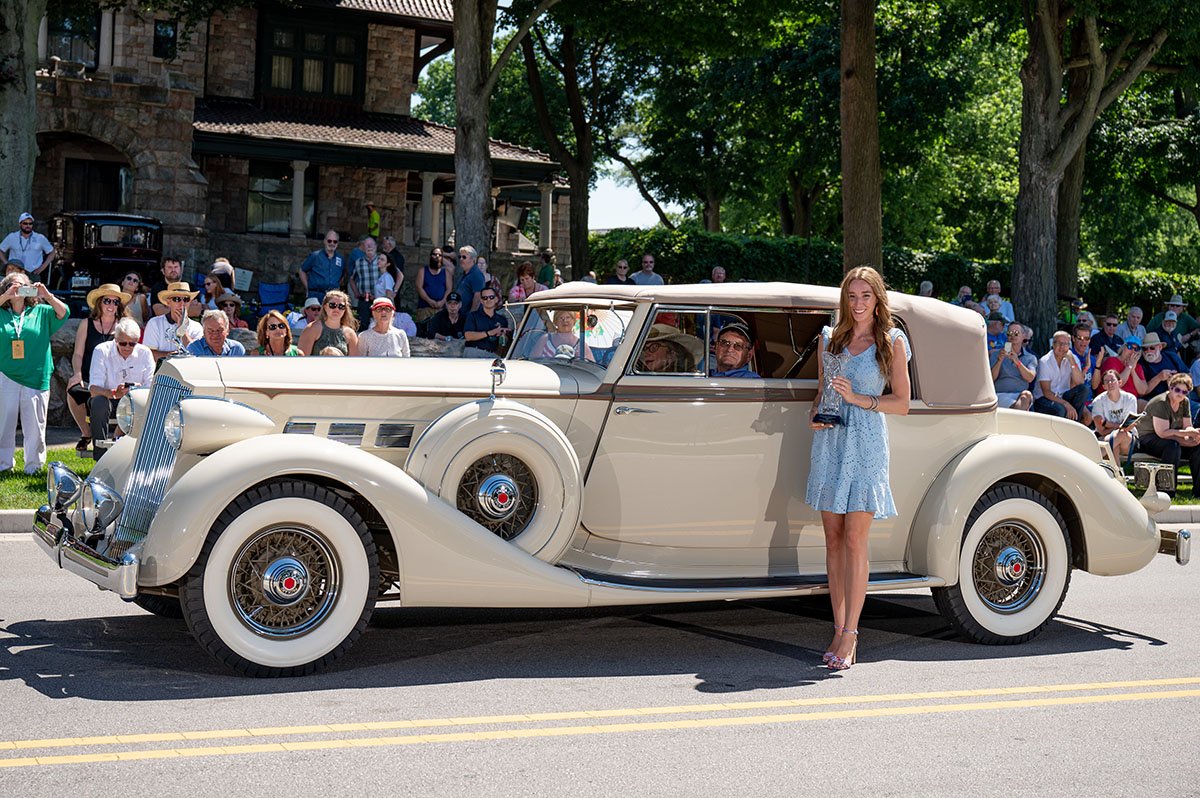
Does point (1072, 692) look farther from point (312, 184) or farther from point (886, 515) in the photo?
point (312, 184)

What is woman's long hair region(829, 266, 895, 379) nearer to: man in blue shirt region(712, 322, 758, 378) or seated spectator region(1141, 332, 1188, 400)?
man in blue shirt region(712, 322, 758, 378)

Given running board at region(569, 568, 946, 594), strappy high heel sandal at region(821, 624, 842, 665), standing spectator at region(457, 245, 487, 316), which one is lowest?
strappy high heel sandal at region(821, 624, 842, 665)

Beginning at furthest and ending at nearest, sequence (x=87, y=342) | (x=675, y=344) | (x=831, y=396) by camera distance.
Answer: (x=87, y=342)
(x=675, y=344)
(x=831, y=396)

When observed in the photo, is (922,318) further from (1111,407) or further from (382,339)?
(1111,407)

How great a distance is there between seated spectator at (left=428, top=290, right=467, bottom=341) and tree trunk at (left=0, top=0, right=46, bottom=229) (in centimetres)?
734

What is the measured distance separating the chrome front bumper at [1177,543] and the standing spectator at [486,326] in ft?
26.0

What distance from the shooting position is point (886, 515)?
269 inches

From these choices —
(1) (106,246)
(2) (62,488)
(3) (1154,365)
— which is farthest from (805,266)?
(2) (62,488)

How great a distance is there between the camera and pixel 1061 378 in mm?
16219

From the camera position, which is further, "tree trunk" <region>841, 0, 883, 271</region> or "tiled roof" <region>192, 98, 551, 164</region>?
"tiled roof" <region>192, 98, 551, 164</region>

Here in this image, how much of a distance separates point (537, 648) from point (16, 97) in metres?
15.4

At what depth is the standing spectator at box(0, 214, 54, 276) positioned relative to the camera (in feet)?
A: 58.4

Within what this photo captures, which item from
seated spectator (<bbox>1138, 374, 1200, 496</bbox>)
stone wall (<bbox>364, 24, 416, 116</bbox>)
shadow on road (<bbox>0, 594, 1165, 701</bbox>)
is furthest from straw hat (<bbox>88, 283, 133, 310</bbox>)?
stone wall (<bbox>364, 24, 416, 116</bbox>)

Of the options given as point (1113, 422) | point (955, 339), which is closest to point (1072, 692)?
point (955, 339)
